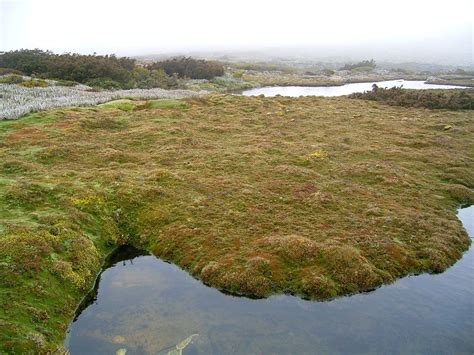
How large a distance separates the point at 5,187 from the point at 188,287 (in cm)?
1259

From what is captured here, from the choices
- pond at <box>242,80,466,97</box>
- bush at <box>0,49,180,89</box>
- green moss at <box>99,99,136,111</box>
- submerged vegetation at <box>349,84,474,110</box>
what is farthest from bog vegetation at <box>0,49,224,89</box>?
submerged vegetation at <box>349,84,474,110</box>

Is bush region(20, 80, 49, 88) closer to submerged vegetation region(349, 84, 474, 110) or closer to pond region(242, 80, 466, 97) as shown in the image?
pond region(242, 80, 466, 97)

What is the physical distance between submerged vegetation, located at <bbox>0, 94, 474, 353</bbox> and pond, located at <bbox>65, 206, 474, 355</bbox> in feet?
2.48

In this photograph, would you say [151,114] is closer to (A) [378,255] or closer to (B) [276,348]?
(A) [378,255]

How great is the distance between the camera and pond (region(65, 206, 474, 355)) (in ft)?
46.1

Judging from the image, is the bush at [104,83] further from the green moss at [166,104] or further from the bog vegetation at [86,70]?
the green moss at [166,104]

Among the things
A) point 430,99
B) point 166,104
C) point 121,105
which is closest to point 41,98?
point 121,105

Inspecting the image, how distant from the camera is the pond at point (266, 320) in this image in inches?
553

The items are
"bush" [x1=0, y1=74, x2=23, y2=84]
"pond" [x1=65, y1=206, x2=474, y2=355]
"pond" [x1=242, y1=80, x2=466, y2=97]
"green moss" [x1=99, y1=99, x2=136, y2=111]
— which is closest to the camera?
"pond" [x1=65, y1=206, x2=474, y2=355]

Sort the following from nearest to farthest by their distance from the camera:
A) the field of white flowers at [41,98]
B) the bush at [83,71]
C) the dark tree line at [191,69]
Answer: the field of white flowers at [41,98] → the bush at [83,71] → the dark tree line at [191,69]

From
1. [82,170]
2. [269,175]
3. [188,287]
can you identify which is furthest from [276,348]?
[82,170]

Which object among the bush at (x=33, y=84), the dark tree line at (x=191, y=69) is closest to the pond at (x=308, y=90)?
the dark tree line at (x=191, y=69)

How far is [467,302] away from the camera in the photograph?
17.0 metres

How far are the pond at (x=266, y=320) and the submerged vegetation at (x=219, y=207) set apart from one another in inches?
29.8
